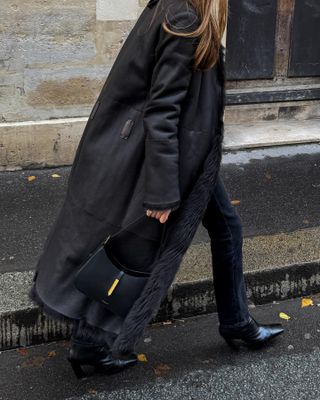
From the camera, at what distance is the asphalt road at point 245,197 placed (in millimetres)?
4293

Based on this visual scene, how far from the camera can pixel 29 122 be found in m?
5.39

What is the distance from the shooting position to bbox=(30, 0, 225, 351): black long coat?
2.40 meters

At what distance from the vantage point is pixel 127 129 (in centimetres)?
253

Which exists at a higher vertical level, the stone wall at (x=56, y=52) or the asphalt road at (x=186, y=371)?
the stone wall at (x=56, y=52)

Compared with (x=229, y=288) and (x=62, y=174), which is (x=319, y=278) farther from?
(x=62, y=174)

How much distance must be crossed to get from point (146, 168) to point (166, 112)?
8.5 inches

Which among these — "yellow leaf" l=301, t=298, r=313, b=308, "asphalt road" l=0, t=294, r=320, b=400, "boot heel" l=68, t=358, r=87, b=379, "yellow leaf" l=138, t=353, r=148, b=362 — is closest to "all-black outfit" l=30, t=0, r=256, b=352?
"boot heel" l=68, t=358, r=87, b=379

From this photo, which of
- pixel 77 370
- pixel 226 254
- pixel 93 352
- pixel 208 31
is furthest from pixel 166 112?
pixel 77 370

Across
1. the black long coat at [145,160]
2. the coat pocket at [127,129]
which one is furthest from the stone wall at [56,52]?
the coat pocket at [127,129]

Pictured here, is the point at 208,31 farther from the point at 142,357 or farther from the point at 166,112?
the point at 142,357

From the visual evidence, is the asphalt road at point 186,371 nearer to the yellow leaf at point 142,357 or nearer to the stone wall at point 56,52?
the yellow leaf at point 142,357

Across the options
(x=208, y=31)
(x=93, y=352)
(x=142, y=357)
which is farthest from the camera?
(x=142, y=357)

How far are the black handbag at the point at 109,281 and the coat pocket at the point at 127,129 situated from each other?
0.36 meters

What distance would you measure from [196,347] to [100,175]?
4.02ft
